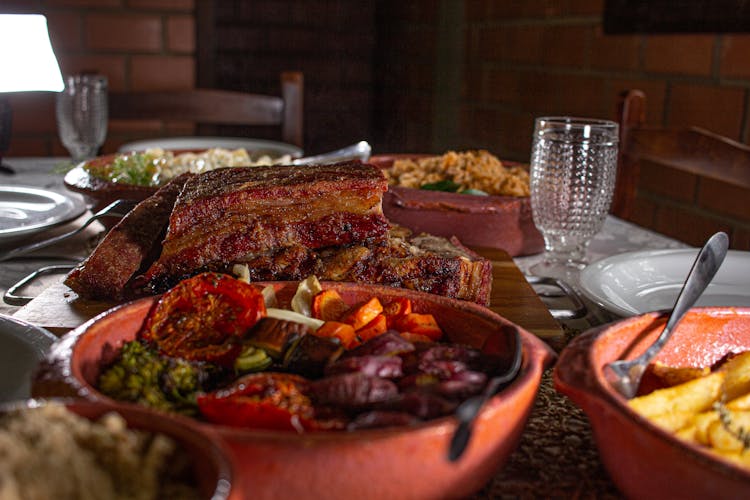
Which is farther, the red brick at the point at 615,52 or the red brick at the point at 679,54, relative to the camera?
the red brick at the point at 615,52

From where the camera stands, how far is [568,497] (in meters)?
0.74

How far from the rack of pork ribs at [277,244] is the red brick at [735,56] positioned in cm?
197

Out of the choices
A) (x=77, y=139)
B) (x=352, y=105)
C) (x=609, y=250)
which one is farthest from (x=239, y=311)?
(x=352, y=105)

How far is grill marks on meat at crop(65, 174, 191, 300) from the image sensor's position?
1.20 metres

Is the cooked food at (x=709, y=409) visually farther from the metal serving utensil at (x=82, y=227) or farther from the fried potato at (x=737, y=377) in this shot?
the metal serving utensil at (x=82, y=227)

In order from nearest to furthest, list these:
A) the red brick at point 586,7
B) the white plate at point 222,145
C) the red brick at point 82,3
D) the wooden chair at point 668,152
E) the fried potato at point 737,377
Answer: the fried potato at point 737,377 < the wooden chair at point 668,152 < the white plate at point 222,145 < the red brick at point 586,7 < the red brick at point 82,3

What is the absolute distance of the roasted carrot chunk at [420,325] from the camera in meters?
0.90

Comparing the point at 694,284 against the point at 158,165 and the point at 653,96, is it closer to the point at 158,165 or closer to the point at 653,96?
the point at 158,165

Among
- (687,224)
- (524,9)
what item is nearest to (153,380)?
(687,224)

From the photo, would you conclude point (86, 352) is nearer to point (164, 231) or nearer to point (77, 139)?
point (164, 231)

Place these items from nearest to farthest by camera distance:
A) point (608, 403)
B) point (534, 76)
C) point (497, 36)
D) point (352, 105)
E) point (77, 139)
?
point (608, 403) → point (77, 139) → point (534, 76) → point (497, 36) → point (352, 105)

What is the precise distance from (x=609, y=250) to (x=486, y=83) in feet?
10.9

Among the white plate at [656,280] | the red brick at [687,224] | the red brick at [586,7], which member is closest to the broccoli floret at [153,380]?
the white plate at [656,280]

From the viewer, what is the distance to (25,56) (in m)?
1.44
